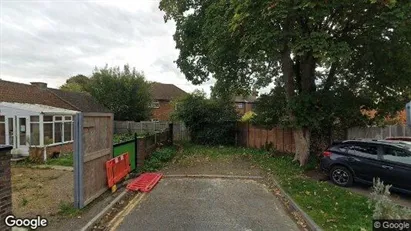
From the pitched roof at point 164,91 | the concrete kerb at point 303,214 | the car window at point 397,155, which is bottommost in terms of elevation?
the concrete kerb at point 303,214

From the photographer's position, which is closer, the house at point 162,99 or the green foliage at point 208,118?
the green foliage at point 208,118

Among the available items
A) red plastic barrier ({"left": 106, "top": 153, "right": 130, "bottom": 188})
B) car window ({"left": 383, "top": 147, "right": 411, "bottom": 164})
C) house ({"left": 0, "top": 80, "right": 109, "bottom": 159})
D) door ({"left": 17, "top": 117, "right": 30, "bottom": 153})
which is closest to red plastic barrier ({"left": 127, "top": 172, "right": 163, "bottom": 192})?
red plastic barrier ({"left": 106, "top": 153, "right": 130, "bottom": 188})

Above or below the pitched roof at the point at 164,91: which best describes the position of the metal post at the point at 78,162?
below

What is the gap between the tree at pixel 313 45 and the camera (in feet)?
31.6

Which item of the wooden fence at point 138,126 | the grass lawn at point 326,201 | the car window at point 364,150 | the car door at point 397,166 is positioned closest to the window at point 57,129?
the wooden fence at point 138,126

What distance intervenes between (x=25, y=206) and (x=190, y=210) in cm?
388

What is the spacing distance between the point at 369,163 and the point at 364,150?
506mm

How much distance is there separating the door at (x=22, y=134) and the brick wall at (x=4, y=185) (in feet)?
40.1

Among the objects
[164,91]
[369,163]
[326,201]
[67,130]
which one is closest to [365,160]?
[369,163]

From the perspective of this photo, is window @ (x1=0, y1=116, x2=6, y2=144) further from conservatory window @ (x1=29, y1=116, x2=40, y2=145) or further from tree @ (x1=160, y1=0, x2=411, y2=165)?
tree @ (x1=160, y1=0, x2=411, y2=165)

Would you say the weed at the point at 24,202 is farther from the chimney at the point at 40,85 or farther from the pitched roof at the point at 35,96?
the chimney at the point at 40,85

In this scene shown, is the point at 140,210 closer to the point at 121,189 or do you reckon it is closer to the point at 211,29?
the point at 121,189

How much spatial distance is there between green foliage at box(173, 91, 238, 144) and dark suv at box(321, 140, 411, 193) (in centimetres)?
1145

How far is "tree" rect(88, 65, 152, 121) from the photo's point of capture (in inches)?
1307
